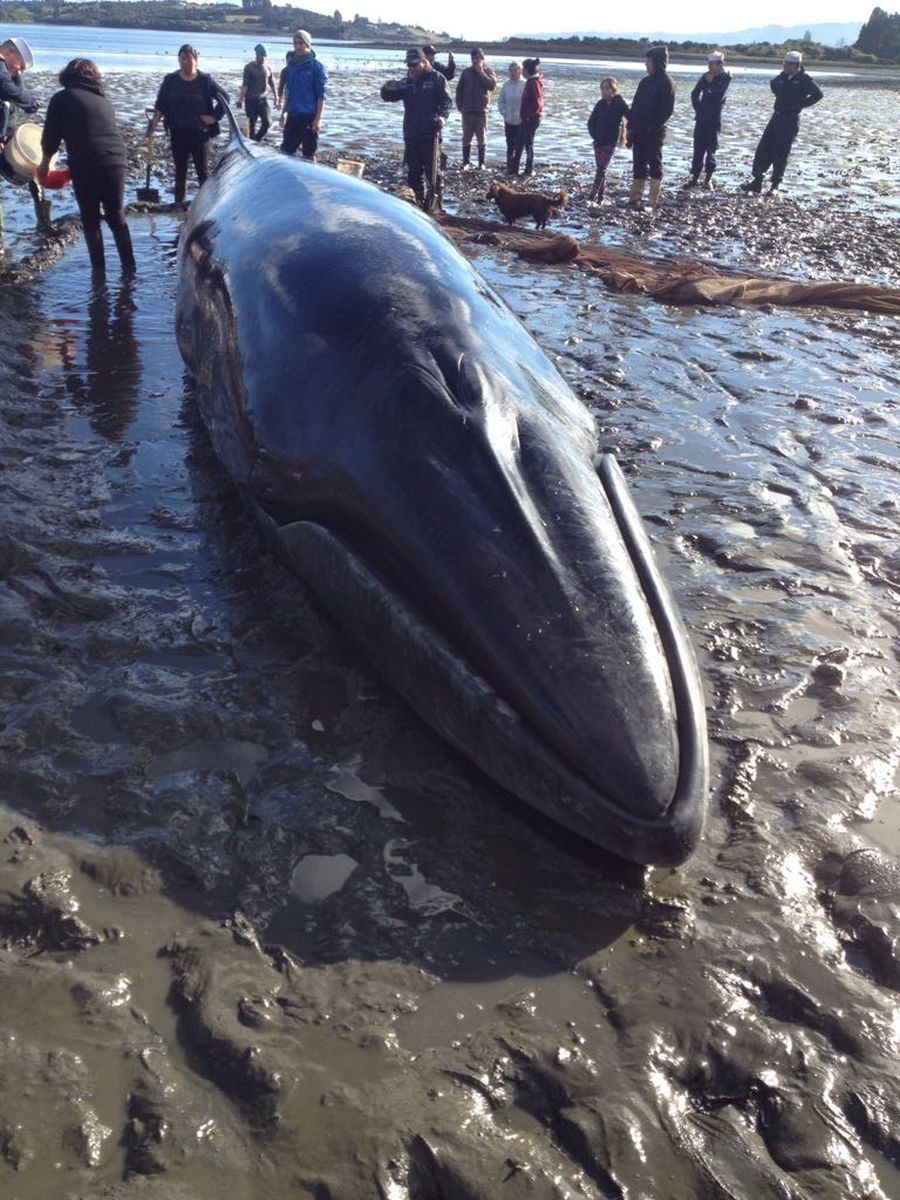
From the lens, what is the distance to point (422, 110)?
616 inches

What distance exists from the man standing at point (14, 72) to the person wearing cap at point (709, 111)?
12.7 m

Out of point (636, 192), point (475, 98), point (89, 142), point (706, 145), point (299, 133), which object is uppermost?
point (475, 98)

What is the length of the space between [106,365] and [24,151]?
6.72 metres

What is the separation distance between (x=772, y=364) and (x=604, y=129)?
478 inches

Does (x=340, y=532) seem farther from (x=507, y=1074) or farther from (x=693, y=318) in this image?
(x=693, y=318)

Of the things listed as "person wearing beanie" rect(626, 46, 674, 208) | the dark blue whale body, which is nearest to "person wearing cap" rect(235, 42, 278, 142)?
"person wearing beanie" rect(626, 46, 674, 208)

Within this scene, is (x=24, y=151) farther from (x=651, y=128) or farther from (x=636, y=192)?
(x=651, y=128)

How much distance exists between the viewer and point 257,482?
4715mm

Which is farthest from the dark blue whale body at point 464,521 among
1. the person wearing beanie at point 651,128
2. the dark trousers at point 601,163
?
the dark trousers at point 601,163

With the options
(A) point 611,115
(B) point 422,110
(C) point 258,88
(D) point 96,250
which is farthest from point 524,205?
(C) point 258,88

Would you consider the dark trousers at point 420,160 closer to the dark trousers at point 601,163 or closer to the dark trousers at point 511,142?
the dark trousers at point 601,163

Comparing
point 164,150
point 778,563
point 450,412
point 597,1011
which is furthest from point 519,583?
point 164,150

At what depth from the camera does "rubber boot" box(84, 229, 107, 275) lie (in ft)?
35.4

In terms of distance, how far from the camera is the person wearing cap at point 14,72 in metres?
11.2
